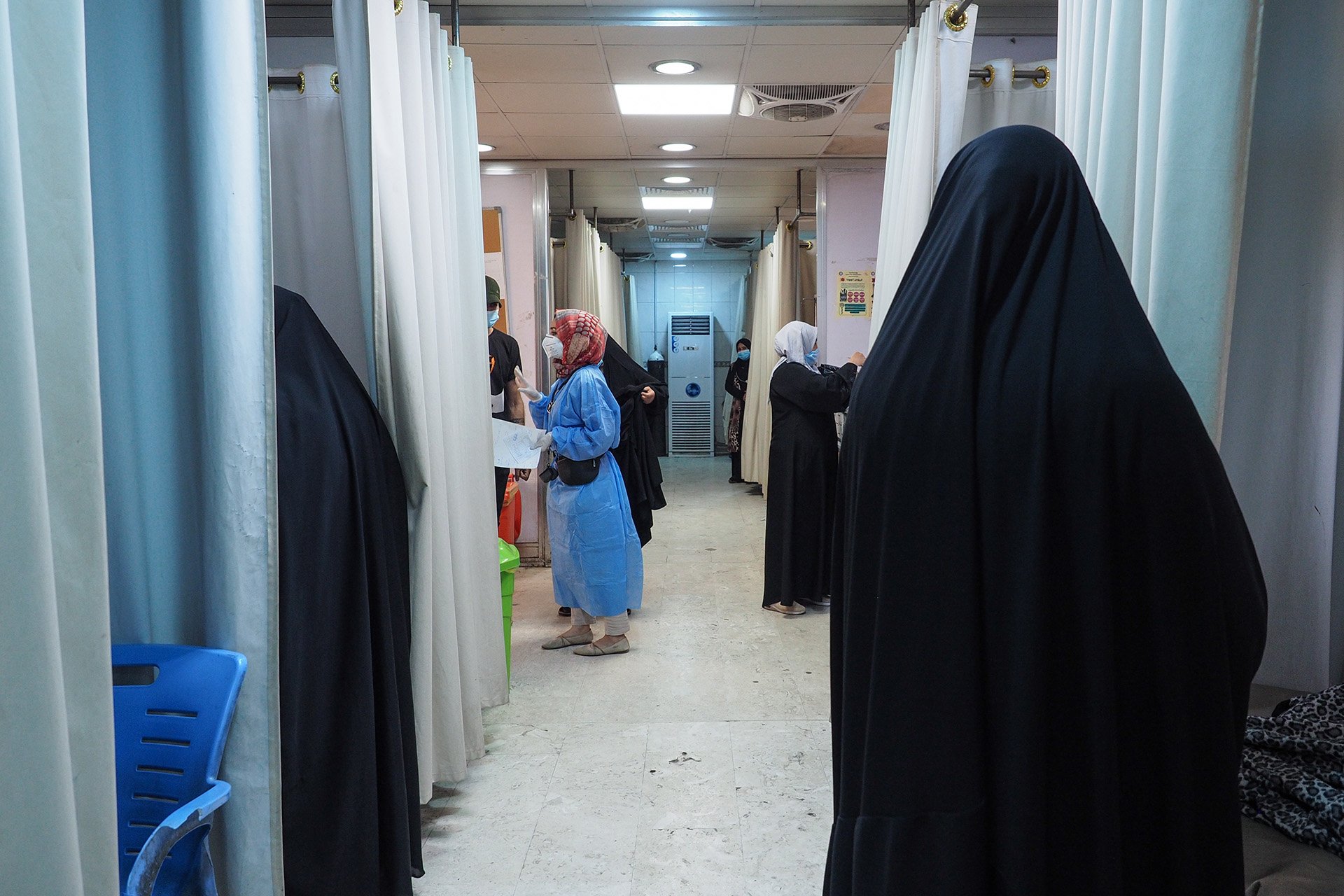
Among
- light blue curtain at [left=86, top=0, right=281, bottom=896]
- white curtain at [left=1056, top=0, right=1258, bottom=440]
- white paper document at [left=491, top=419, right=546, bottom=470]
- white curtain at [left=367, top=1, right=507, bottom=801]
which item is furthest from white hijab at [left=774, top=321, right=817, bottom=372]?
light blue curtain at [left=86, top=0, right=281, bottom=896]

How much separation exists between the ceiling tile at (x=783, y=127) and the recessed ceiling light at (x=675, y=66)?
2.58ft

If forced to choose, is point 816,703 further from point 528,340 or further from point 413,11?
point 528,340

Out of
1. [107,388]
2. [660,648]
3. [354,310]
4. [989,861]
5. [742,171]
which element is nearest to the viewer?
[989,861]

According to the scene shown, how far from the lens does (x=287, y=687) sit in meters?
1.75

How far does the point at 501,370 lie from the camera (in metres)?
4.73

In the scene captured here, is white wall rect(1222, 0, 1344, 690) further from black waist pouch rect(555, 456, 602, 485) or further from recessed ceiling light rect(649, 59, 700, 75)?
recessed ceiling light rect(649, 59, 700, 75)

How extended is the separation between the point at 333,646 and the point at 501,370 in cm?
303

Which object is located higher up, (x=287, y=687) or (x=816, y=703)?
(x=287, y=687)

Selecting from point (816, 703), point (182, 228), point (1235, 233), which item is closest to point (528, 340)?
point (816, 703)

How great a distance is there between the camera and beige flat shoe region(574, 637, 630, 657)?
150 inches

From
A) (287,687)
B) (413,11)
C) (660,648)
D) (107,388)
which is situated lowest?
(660,648)

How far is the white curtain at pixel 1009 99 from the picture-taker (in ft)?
8.72

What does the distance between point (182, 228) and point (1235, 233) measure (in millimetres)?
1638

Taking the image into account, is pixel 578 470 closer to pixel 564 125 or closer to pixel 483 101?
pixel 483 101
